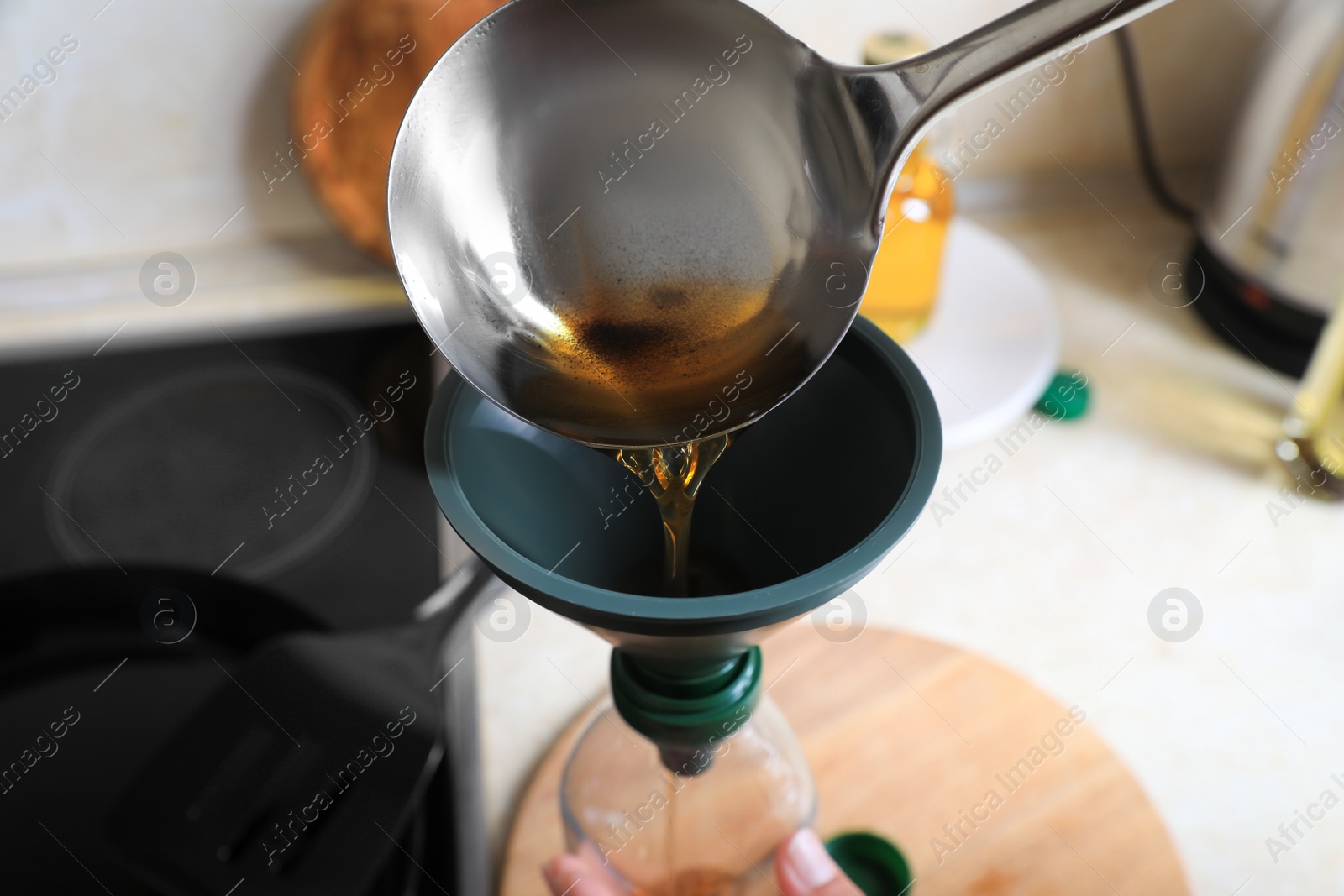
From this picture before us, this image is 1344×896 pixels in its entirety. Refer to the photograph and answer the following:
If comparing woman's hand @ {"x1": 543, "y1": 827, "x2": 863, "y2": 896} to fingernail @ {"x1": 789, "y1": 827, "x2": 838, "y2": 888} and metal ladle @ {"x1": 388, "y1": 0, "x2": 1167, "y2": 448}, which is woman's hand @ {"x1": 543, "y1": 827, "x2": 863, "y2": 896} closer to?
fingernail @ {"x1": 789, "y1": 827, "x2": 838, "y2": 888}

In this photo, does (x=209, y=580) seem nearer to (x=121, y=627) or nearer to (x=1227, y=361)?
(x=121, y=627)

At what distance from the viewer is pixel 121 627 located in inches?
23.0

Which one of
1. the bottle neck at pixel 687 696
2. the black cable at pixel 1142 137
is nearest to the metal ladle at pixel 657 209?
the bottle neck at pixel 687 696

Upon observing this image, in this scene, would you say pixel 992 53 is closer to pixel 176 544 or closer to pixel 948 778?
pixel 948 778

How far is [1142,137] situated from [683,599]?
0.69 metres

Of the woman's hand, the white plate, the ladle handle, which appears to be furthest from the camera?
the white plate

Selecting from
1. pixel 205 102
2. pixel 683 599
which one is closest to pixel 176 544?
pixel 205 102

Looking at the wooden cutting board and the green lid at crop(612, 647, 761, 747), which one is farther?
the wooden cutting board

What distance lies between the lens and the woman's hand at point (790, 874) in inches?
18.4

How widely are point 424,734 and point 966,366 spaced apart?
1.40 feet

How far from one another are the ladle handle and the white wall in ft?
1.36

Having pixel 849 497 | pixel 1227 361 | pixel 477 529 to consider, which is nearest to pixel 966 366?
pixel 1227 361

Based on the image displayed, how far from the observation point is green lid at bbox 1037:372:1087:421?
2.26 ft

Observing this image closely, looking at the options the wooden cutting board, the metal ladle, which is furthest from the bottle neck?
the wooden cutting board
